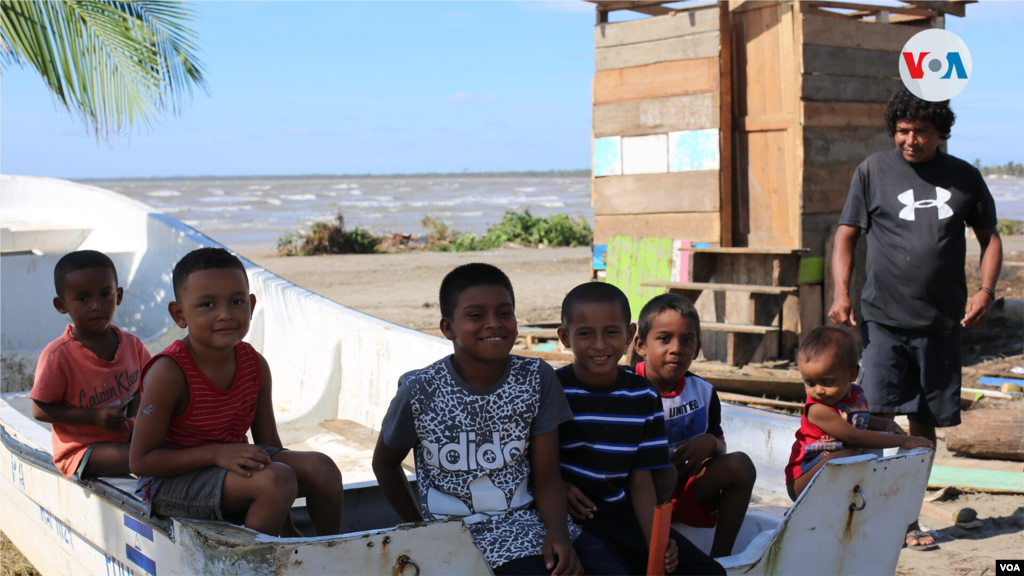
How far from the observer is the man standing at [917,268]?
154 inches

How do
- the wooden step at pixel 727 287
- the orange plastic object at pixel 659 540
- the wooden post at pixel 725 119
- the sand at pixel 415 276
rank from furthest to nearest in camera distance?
the sand at pixel 415 276 → the wooden post at pixel 725 119 → the wooden step at pixel 727 287 → the orange plastic object at pixel 659 540

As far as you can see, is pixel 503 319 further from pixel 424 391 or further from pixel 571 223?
pixel 571 223

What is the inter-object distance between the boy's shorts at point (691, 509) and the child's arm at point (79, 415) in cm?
193

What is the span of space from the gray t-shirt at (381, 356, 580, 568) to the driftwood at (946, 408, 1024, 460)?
3.68 meters

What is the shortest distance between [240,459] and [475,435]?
0.66 metres

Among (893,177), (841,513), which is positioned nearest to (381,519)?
(841,513)

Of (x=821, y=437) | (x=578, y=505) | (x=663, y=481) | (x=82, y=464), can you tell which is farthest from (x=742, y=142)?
(x=82, y=464)

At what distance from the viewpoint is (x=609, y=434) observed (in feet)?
8.30

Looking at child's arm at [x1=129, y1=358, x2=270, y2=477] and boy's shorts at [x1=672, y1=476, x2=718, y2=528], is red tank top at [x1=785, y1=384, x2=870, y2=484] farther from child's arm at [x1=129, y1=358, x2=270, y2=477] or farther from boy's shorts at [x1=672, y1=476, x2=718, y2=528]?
child's arm at [x1=129, y1=358, x2=270, y2=477]

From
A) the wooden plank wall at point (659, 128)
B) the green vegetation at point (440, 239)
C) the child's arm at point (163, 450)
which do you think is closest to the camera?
the child's arm at point (163, 450)

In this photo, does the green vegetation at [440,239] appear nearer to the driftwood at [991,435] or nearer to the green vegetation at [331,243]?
the green vegetation at [331,243]

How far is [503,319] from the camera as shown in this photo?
245 centimetres

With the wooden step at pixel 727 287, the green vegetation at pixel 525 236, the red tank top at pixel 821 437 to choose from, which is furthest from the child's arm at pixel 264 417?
the green vegetation at pixel 525 236

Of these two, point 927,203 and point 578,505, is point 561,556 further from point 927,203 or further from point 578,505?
point 927,203
